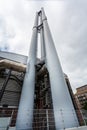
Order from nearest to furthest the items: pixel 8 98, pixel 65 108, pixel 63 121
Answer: pixel 63 121 < pixel 65 108 < pixel 8 98

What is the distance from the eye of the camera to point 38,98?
28.1ft

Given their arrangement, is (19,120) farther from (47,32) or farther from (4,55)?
(4,55)

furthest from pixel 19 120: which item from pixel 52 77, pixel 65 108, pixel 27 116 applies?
pixel 52 77

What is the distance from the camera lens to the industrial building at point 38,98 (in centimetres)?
475

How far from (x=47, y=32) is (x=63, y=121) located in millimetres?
7152

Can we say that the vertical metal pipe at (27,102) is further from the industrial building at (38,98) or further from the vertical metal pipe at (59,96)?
the vertical metal pipe at (59,96)

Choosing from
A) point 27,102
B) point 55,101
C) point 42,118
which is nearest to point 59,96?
point 55,101

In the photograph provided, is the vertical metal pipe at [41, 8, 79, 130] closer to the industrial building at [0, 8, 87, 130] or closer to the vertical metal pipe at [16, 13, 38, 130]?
the industrial building at [0, 8, 87, 130]

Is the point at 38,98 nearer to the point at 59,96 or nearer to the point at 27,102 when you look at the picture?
the point at 27,102

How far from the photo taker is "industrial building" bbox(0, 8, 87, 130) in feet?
15.6

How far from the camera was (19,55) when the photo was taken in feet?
43.4

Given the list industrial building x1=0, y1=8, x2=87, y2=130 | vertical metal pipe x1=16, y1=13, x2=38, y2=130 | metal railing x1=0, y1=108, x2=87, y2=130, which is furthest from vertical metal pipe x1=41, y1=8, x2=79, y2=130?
vertical metal pipe x1=16, y1=13, x2=38, y2=130

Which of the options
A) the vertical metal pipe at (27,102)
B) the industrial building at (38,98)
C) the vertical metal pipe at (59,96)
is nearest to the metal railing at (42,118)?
the industrial building at (38,98)

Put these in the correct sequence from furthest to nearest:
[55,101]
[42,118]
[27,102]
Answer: [42,118]
[27,102]
[55,101]
